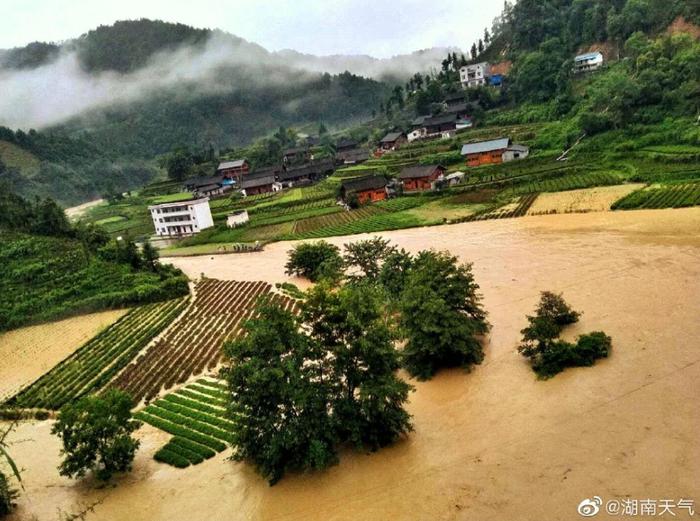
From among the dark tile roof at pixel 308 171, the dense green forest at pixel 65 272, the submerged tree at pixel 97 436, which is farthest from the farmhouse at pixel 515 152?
the submerged tree at pixel 97 436

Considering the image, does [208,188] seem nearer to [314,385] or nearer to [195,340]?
[195,340]

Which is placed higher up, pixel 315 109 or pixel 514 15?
pixel 514 15

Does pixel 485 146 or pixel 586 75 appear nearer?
pixel 485 146

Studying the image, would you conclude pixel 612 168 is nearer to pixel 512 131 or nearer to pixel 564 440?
pixel 512 131

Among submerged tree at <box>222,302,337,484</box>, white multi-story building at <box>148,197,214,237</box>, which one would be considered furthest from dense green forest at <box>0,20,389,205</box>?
submerged tree at <box>222,302,337,484</box>

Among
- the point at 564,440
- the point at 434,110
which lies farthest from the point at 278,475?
the point at 434,110

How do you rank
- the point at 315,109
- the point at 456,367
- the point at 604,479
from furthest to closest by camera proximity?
1. the point at 315,109
2. the point at 456,367
3. the point at 604,479

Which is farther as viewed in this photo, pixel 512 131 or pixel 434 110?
pixel 434 110

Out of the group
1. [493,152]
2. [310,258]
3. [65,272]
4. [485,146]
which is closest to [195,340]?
[310,258]
